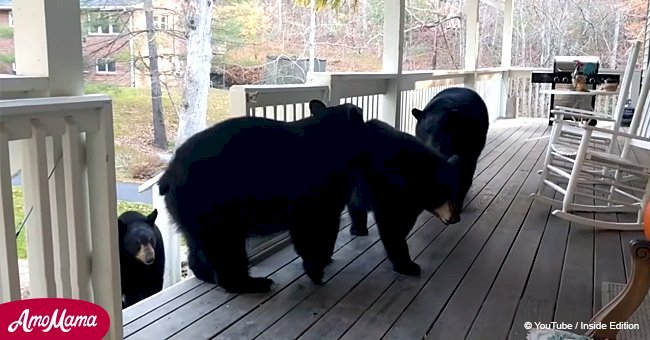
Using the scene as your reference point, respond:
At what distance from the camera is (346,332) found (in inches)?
78.0

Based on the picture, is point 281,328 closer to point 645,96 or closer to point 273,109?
point 273,109

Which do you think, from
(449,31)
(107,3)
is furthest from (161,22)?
(449,31)

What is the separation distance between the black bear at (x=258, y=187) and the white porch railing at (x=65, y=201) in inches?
19.2

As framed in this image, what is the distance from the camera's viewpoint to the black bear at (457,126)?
3252mm

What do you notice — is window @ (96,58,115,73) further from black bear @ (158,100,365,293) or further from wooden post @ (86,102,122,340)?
wooden post @ (86,102,122,340)

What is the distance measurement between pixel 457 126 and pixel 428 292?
4.05ft

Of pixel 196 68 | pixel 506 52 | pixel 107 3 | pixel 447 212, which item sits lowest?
pixel 447 212

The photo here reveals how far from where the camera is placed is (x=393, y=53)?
4410 millimetres

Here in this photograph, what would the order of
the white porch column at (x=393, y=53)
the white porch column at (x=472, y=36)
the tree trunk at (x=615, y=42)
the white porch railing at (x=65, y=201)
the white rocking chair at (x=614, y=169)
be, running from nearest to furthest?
the white porch railing at (x=65, y=201) < the white rocking chair at (x=614, y=169) < the white porch column at (x=393, y=53) < the white porch column at (x=472, y=36) < the tree trunk at (x=615, y=42)

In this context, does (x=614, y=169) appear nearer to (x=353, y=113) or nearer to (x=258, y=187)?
(x=353, y=113)

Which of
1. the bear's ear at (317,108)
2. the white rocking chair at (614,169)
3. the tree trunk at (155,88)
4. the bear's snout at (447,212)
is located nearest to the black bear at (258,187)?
the bear's ear at (317,108)

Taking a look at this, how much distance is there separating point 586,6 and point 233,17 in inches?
398

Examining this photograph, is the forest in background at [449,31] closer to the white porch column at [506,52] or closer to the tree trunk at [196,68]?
the tree trunk at [196,68]

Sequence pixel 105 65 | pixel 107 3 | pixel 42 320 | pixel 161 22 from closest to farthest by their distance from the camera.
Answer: pixel 42 320 < pixel 105 65 < pixel 107 3 < pixel 161 22
